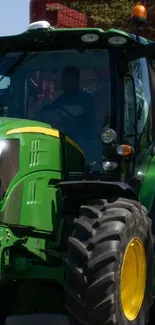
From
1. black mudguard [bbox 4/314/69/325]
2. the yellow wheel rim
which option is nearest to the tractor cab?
the yellow wheel rim

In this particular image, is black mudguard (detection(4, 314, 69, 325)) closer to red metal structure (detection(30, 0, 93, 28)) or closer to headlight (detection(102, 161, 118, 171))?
headlight (detection(102, 161, 118, 171))

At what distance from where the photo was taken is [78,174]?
5730 mm

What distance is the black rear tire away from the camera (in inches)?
184

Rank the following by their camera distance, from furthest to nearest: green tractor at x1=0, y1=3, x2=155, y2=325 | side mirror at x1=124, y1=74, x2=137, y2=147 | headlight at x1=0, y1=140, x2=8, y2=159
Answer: side mirror at x1=124, y1=74, x2=137, y2=147 < headlight at x1=0, y1=140, x2=8, y2=159 < green tractor at x1=0, y1=3, x2=155, y2=325

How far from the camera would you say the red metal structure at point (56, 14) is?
1532cm

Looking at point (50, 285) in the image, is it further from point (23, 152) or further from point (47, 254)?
point (23, 152)

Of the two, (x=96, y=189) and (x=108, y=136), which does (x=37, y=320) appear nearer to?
(x=96, y=189)

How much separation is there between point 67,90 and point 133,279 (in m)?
1.73

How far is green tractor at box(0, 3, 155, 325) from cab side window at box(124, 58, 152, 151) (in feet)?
0.03

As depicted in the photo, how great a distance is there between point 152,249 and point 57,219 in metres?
0.80

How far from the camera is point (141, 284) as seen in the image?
5.25m

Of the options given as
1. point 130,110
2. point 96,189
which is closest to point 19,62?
point 130,110

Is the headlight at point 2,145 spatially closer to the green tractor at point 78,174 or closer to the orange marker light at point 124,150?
the green tractor at point 78,174

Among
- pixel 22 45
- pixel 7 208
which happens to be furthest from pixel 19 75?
pixel 7 208
